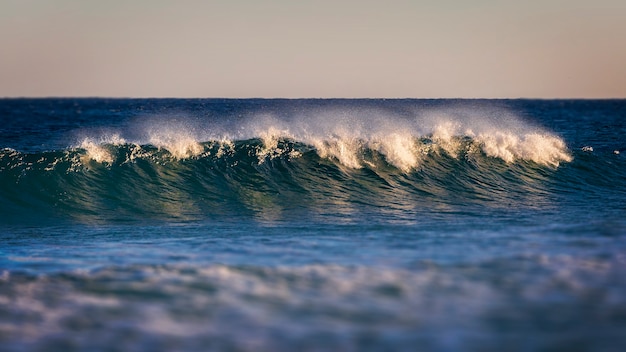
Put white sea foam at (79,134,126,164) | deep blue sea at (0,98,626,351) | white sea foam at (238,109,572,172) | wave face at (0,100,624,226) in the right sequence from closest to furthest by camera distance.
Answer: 1. deep blue sea at (0,98,626,351)
2. wave face at (0,100,624,226)
3. white sea foam at (79,134,126,164)
4. white sea foam at (238,109,572,172)

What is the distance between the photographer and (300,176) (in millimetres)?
15641

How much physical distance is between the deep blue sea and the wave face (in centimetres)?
7

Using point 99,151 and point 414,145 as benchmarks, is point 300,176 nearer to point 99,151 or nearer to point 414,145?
point 414,145

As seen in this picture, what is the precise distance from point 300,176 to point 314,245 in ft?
23.7

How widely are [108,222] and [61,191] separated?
10.1 feet

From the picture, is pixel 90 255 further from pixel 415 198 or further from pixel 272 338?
pixel 415 198

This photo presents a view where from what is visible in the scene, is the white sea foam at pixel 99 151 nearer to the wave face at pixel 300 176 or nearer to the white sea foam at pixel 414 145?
the wave face at pixel 300 176

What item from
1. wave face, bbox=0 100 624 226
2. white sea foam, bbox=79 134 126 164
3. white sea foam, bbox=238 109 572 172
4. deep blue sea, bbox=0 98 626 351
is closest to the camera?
deep blue sea, bbox=0 98 626 351

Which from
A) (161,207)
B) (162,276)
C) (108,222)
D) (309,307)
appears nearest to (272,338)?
(309,307)

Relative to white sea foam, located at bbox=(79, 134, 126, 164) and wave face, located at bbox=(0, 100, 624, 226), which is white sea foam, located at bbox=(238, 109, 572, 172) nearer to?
wave face, located at bbox=(0, 100, 624, 226)

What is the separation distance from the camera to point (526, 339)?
480 cm

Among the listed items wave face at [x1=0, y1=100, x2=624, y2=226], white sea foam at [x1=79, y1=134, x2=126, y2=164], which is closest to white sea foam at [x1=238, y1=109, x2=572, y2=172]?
wave face at [x1=0, y1=100, x2=624, y2=226]

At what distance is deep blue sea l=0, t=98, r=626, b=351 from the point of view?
5152 mm

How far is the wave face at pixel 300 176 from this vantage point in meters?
12.7
